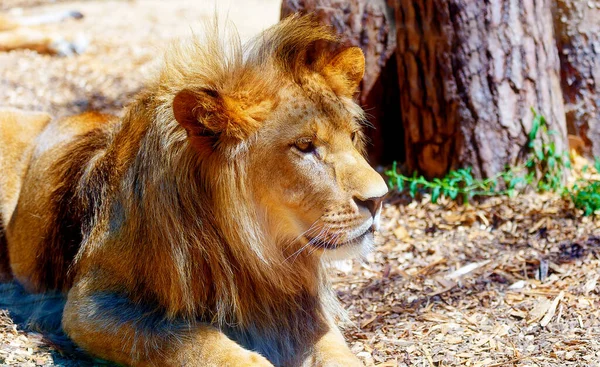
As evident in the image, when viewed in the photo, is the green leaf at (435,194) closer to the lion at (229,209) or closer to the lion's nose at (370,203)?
the lion at (229,209)

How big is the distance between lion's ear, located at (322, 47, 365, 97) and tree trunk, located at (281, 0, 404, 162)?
1.53 metres

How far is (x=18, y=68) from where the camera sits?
24.8ft

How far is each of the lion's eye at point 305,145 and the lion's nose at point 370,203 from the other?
0.85 feet

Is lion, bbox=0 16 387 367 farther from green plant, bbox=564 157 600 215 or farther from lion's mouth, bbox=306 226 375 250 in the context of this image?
green plant, bbox=564 157 600 215

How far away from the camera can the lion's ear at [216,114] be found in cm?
294

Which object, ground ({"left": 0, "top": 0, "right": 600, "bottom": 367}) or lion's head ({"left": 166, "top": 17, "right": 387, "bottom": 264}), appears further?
ground ({"left": 0, "top": 0, "right": 600, "bottom": 367})

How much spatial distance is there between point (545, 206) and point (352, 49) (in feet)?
6.29

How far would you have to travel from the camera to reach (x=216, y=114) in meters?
2.99

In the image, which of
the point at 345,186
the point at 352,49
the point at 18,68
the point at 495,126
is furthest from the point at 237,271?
the point at 18,68

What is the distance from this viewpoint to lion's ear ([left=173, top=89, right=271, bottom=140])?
9.64ft

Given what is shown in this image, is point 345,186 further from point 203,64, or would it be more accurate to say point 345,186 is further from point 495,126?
point 495,126

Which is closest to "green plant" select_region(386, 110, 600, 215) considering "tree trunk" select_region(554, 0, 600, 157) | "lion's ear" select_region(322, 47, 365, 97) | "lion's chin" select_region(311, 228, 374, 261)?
"tree trunk" select_region(554, 0, 600, 157)

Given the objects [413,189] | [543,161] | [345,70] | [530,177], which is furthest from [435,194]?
[345,70]

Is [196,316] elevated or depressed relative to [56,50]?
A: depressed
